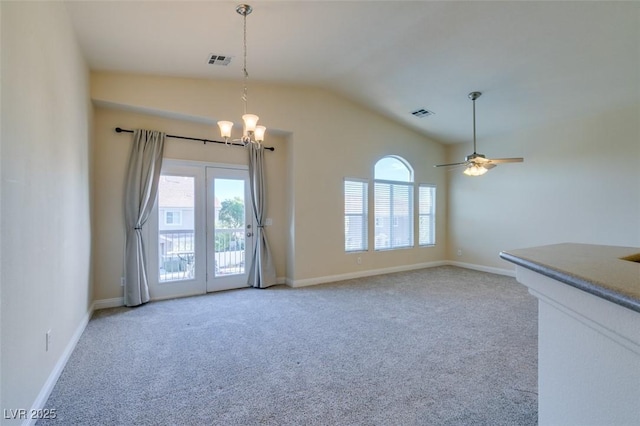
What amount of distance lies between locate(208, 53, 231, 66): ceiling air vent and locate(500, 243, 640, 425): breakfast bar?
4074 millimetres

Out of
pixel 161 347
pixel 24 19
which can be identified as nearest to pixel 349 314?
pixel 161 347

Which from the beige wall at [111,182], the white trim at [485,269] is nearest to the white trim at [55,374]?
the beige wall at [111,182]

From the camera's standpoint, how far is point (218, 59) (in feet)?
13.0

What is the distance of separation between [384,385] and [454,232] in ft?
19.1

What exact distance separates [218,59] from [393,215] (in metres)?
4.64

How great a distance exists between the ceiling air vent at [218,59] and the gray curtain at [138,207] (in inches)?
56.2

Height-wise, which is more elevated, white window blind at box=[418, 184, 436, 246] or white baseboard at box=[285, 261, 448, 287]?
white window blind at box=[418, 184, 436, 246]

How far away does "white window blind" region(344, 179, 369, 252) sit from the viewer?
19.9 ft

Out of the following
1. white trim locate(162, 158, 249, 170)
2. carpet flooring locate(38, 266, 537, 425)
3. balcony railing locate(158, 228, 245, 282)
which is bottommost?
carpet flooring locate(38, 266, 537, 425)

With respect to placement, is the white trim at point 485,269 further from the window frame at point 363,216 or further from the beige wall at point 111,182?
the beige wall at point 111,182

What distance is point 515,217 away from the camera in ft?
20.3

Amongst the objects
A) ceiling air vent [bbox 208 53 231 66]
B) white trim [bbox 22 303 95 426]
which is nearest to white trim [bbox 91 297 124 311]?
white trim [bbox 22 303 95 426]

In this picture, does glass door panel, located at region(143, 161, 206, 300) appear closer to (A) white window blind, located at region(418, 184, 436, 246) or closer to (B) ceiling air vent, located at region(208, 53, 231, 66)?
(B) ceiling air vent, located at region(208, 53, 231, 66)

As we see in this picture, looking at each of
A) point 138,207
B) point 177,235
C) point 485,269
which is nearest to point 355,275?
point 485,269
